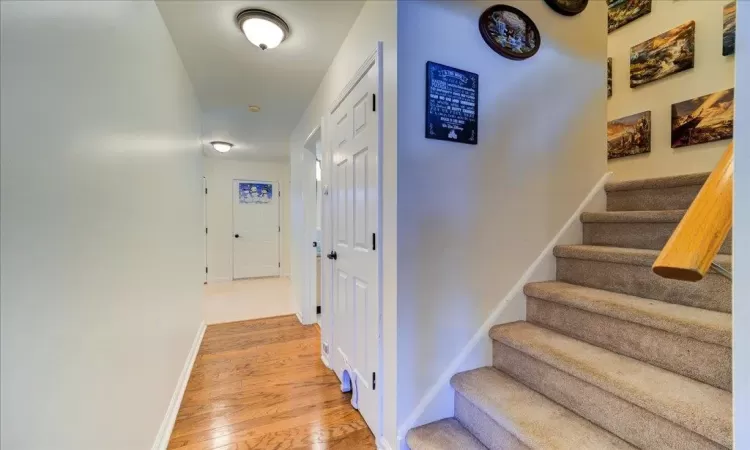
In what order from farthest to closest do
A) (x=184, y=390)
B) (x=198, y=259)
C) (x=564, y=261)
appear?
1. (x=198, y=259)
2. (x=184, y=390)
3. (x=564, y=261)

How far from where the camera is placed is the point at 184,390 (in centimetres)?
208

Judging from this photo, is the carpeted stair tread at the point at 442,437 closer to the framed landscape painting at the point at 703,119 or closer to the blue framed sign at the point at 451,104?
the blue framed sign at the point at 451,104

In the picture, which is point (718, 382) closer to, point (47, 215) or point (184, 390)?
point (47, 215)

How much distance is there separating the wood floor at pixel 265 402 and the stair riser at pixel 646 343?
1192 millimetres

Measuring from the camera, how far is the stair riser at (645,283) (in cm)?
113

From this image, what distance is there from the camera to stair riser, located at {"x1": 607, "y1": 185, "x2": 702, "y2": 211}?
5.22ft

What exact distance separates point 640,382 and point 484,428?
609 mm

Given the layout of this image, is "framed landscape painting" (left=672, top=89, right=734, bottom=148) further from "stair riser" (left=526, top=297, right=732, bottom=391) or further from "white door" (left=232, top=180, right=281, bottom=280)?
"white door" (left=232, top=180, right=281, bottom=280)

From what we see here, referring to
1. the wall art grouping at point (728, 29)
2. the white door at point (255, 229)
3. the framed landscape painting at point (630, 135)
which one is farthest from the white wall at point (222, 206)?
the wall art grouping at point (728, 29)

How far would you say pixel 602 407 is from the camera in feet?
3.48

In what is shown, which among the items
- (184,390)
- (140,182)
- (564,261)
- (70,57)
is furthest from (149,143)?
(564,261)

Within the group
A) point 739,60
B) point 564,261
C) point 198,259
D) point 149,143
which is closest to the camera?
point 739,60

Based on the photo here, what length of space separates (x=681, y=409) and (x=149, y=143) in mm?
2365

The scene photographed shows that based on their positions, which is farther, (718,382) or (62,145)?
(718,382)
